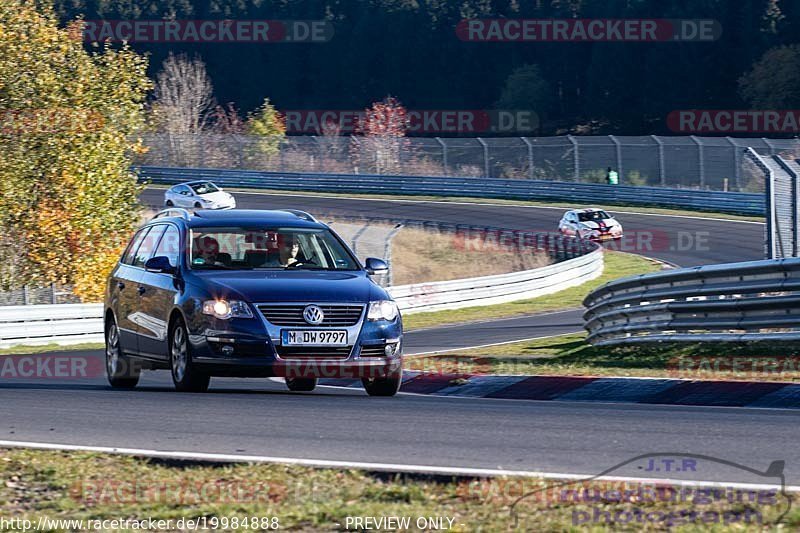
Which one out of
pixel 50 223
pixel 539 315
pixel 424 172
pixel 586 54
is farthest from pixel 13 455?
pixel 586 54

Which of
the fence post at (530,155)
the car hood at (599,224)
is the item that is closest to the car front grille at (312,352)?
the car hood at (599,224)

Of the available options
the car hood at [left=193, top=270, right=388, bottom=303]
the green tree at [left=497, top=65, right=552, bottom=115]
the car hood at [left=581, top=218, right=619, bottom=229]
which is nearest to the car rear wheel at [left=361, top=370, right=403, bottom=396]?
the car hood at [left=193, top=270, right=388, bottom=303]

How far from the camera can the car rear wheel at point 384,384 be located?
11.2 metres

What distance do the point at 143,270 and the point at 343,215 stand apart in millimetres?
40548

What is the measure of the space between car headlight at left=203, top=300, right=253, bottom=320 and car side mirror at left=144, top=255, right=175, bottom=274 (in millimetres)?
998

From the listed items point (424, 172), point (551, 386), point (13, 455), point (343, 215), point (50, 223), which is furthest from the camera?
point (424, 172)

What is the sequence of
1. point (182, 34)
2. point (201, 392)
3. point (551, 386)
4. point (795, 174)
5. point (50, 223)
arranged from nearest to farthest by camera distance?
point (201, 392) < point (551, 386) < point (795, 174) < point (50, 223) < point (182, 34)

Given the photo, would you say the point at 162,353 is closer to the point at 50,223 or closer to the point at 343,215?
the point at 50,223

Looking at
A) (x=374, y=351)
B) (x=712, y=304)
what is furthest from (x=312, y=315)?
(x=712, y=304)

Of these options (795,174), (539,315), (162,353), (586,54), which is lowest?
(539,315)

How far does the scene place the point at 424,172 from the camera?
65250 mm

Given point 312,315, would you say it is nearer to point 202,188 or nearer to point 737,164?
→ point 737,164

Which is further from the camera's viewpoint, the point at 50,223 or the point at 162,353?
the point at 50,223

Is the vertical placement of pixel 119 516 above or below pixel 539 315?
above
